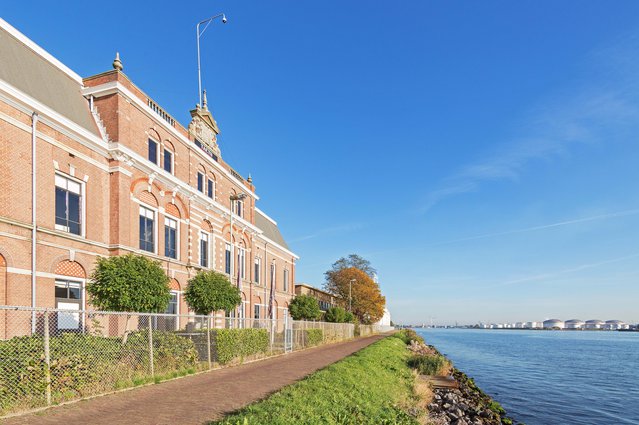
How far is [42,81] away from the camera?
19375 mm

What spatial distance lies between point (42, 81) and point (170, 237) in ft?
37.0

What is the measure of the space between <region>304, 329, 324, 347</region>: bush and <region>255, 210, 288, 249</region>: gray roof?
16024 mm

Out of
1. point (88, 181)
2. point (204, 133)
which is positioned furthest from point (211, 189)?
point (88, 181)

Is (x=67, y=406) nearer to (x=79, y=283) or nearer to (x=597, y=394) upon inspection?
(x=79, y=283)

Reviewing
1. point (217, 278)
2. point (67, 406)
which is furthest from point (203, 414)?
point (217, 278)

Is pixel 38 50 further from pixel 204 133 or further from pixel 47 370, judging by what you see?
pixel 47 370

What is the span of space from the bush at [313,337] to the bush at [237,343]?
8412 millimetres

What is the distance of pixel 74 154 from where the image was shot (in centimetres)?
1972

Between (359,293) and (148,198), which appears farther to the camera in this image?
(359,293)

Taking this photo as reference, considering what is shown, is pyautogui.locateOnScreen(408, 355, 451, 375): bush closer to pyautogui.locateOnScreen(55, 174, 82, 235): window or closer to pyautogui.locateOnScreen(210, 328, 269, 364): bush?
pyautogui.locateOnScreen(210, 328, 269, 364): bush

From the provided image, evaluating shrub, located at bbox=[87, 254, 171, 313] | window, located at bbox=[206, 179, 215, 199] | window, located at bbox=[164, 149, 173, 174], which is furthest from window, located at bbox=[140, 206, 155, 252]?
shrub, located at bbox=[87, 254, 171, 313]

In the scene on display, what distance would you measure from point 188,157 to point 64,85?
9.28 m

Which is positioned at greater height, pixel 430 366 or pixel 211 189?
pixel 211 189

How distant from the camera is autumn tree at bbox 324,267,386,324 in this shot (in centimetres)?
Answer: 7475
